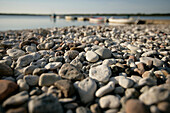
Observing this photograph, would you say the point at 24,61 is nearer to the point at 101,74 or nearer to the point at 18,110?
the point at 18,110

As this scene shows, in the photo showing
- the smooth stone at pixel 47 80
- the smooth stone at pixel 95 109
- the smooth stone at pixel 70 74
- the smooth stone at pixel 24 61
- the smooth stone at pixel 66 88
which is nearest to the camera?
the smooth stone at pixel 95 109

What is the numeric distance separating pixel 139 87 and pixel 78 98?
694 millimetres

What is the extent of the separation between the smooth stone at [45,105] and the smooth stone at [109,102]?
0.39 metres

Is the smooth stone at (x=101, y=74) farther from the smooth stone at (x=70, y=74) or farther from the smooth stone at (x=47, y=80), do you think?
the smooth stone at (x=47, y=80)

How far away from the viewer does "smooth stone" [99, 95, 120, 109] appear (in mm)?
1049

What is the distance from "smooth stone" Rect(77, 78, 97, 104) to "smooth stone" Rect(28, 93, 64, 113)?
267 mm

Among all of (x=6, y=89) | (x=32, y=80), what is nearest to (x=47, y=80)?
(x=32, y=80)

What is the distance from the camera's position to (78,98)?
3.98 feet

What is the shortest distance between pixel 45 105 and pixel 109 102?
0.59 metres

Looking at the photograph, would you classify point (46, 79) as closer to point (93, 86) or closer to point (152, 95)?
point (93, 86)

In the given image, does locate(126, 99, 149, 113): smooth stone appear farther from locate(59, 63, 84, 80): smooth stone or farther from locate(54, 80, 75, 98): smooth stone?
locate(59, 63, 84, 80): smooth stone

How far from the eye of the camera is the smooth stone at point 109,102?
3.44ft

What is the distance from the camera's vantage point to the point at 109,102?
1.07m

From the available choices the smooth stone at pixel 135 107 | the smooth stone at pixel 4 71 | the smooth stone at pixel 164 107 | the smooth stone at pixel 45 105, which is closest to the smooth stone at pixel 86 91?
the smooth stone at pixel 45 105
